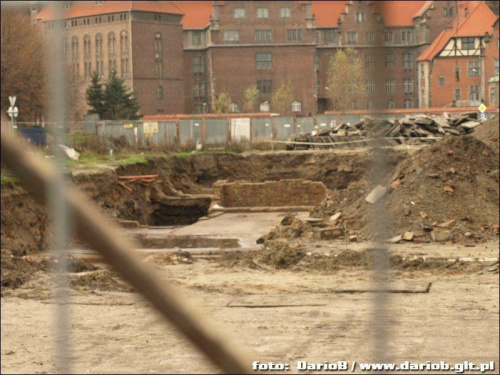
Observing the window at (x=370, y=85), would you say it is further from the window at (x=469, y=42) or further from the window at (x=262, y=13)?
the window at (x=262, y=13)

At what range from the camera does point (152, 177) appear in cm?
3556

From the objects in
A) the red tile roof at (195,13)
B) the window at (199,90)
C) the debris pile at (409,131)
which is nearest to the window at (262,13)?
the red tile roof at (195,13)

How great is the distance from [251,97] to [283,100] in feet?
11.9

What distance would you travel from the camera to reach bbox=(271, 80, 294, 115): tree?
86438mm

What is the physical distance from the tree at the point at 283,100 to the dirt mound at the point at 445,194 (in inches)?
2374

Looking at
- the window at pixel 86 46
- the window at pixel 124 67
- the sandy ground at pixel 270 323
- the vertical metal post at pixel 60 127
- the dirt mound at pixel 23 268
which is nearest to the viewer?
the vertical metal post at pixel 60 127

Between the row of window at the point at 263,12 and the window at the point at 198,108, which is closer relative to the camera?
the row of window at the point at 263,12

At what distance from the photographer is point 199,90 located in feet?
315

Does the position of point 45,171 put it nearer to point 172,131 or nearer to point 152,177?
point 152,177

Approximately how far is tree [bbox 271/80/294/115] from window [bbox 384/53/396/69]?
84.9 meters

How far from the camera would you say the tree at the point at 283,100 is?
8644 cm

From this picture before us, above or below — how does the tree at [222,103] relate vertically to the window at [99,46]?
below

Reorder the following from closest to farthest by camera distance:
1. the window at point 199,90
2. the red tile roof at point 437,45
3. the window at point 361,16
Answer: the window at point 361,16, the red tile roof at point 437,45, the window at point 199,90

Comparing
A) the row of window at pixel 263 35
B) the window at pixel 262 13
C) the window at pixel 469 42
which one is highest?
the window at pixel 262 13
